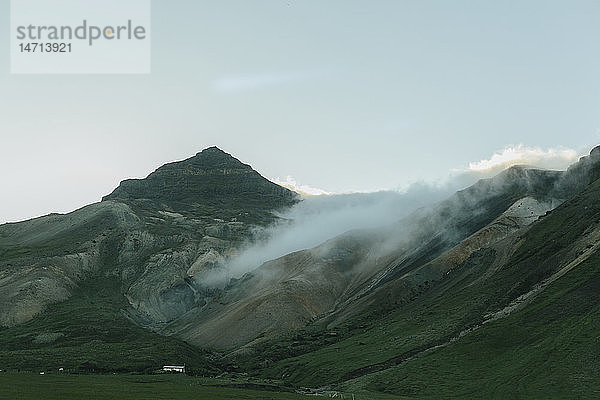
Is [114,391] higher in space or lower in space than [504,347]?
higher

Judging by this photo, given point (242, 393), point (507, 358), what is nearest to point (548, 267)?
point (507, 358)

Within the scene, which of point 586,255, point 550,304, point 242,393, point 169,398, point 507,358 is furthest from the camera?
point 586,255

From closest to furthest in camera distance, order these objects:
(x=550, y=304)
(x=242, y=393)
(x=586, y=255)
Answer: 1. (x=242, y=393)
2. (x=550, y=304)
3. (x=586, y=255)

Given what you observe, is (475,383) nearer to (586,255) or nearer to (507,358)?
(507,358)

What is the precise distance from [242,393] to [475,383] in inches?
2042

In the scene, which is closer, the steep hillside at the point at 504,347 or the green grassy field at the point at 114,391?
the green grassy field at the point at 114,391

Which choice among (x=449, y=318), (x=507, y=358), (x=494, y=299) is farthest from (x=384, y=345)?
(x=507, y=358)

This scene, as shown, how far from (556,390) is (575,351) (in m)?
15.7

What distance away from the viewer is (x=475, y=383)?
136875 mm

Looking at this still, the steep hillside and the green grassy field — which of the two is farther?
the steep hillside

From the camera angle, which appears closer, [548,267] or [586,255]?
[586,255]

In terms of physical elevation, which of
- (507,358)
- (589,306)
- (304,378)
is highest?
(589,306)

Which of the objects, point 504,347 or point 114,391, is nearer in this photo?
point 114,391

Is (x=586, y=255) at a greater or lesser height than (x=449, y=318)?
greater
